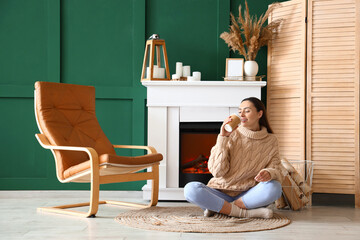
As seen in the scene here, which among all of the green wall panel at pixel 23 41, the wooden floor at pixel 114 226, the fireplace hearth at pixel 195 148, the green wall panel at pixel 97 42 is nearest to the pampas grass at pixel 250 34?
the fireplace hearth at pixel 195 148

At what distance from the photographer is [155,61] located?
4.30m

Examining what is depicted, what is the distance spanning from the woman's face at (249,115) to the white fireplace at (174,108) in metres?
0.84

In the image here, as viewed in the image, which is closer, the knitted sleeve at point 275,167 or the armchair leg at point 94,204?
the knitted sleeve at point 275,167

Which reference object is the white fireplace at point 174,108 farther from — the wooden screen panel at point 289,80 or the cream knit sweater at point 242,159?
the cream knit sweater at point 242,159

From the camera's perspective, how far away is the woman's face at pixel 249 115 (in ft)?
10.6

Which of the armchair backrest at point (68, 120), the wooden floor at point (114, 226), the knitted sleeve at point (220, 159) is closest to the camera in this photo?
the wooden floor at point (114, 226)

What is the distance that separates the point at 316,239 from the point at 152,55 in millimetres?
2325

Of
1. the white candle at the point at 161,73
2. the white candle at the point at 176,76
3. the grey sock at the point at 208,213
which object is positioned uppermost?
the white candle at the point at 161,73

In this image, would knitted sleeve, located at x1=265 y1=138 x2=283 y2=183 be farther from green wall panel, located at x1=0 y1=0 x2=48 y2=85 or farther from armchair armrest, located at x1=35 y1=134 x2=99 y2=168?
green wall panel, located at x1=0 y1=0 x2=48 y2=85

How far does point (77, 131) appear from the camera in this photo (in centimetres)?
367

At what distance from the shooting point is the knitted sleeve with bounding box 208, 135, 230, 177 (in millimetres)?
3061

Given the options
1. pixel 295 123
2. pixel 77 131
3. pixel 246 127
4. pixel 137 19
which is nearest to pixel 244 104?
pixel 246 127

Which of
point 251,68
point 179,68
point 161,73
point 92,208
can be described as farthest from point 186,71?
point 92,208

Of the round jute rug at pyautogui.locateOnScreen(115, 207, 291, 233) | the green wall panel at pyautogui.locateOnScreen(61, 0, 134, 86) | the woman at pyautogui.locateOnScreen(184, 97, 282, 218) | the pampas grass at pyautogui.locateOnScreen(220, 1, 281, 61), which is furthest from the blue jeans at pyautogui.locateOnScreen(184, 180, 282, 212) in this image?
the green wall panel at pyautogui.locateOnScreen(61, 0, 134, 86)
